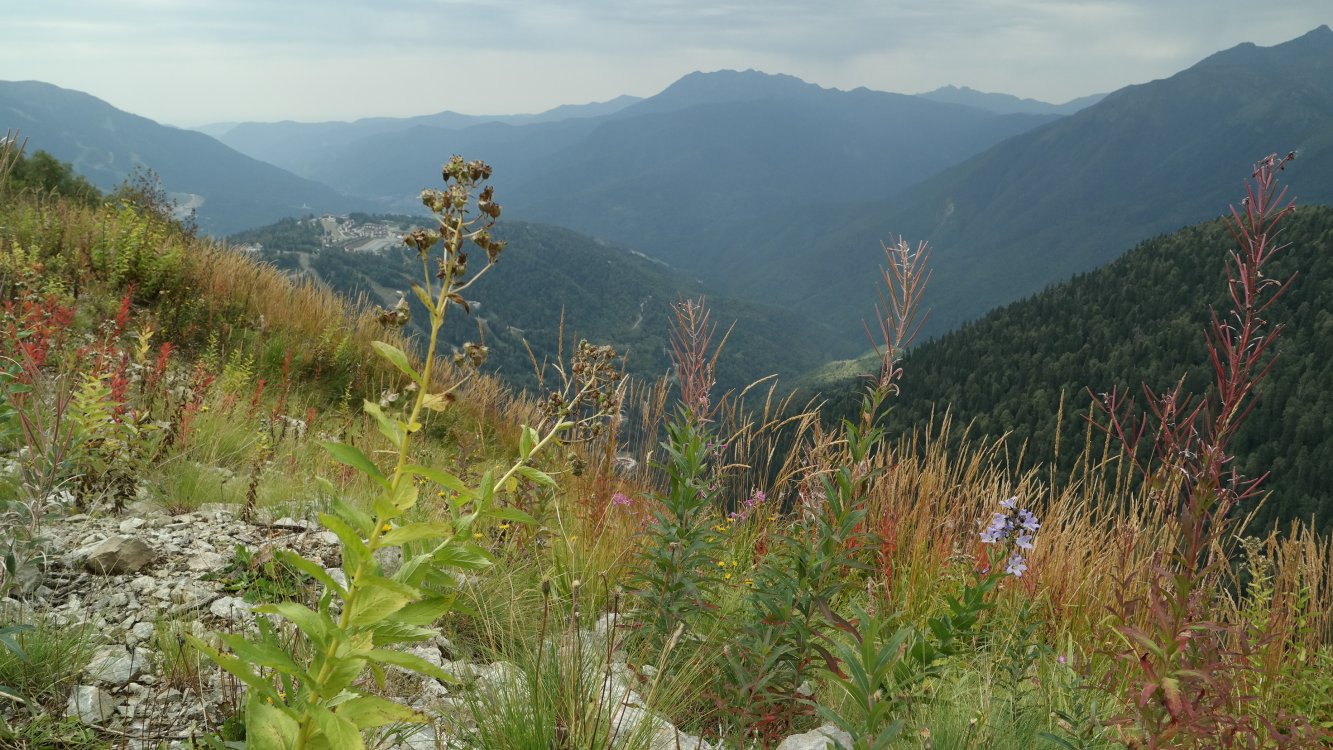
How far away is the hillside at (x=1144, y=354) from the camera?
2199 inches

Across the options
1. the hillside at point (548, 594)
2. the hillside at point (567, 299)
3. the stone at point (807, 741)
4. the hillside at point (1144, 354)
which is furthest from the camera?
the hillside at point (567, 299)

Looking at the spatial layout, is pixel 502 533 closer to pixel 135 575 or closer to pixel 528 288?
pixel 135 575

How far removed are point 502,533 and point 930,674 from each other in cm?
217

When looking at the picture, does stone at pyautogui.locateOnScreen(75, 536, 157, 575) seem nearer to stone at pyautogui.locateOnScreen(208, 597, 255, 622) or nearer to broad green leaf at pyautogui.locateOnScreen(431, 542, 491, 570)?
stone at pyautogui.locateOnScreen(208, 597, 255, 622)

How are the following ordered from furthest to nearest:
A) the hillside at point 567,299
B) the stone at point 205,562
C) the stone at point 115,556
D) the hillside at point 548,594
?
the hillside at point 567,299, the stone at point 205,562, the stone at point 115,556, the hillside at point 548,594

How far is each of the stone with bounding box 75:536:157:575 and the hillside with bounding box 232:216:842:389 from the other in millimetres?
79792

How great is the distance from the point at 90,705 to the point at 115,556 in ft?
2.58

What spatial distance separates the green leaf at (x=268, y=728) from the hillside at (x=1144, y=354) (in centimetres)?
5460

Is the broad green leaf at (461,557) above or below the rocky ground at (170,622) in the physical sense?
above

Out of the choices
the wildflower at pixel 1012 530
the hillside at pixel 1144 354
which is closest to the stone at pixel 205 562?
the wildflower at pixel 1012 530

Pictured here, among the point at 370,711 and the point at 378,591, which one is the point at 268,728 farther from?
the point at 378,591

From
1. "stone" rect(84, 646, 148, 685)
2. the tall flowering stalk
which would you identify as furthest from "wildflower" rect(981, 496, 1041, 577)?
"stone" rect(84, 646, 148, 685)

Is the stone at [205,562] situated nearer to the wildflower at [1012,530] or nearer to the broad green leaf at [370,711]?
the broad green leaf at [370,711]

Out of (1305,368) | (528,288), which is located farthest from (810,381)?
(1305,368)
